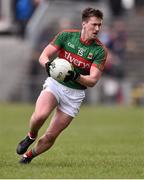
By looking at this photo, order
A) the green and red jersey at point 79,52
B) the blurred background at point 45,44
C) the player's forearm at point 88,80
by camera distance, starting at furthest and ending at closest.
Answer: the blurred background at point 45,44 < the green and red jersey at point 79,52 < the player's forearm at point 88,80

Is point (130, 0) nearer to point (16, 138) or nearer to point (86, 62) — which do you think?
point (16, 138)

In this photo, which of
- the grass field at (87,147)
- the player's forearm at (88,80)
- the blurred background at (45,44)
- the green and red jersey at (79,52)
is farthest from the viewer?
the blurred background at (45,44)

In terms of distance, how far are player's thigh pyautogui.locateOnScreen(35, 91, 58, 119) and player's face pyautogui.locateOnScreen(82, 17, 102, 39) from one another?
0.97 metres

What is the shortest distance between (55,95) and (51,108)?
208 mm

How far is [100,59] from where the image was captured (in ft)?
41.7

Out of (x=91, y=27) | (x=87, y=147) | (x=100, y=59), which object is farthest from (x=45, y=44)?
(x=91, y=27)

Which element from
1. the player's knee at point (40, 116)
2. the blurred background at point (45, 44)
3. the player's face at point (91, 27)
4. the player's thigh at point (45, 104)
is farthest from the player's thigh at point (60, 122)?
the blurred background at point (45, 44)

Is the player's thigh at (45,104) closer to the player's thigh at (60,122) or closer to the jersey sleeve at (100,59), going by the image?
the player's thigh at (60,122)

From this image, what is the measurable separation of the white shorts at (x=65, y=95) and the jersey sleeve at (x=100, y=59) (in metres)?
0.50

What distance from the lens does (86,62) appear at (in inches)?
504

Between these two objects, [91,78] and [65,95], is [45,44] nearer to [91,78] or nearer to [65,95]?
[65,95]

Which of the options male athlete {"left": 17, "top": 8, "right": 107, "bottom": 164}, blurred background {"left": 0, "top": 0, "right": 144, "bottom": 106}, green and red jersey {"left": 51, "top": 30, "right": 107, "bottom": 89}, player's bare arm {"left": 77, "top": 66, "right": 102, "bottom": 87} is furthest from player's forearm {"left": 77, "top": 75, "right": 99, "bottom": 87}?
blurred background {"left": 0, "top": 0, "right": 144, "bottom": 106}

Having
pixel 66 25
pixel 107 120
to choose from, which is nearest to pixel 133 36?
pixel 66 25

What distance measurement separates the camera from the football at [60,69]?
12086 millimetres
